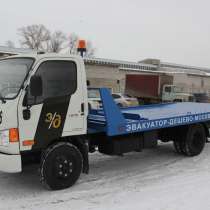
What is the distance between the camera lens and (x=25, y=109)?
189 inches

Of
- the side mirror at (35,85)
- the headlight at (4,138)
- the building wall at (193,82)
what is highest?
the side mirror at (35,85)

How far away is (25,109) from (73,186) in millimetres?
1647

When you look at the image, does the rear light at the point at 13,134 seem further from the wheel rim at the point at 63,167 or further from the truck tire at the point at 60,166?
the wheel rim at the point at 63,167

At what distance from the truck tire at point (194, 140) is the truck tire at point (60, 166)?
3.26 metres

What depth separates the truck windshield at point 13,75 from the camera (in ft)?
15.9

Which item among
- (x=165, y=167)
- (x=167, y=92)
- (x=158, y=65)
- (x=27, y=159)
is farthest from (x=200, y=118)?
(x=158, y=65)

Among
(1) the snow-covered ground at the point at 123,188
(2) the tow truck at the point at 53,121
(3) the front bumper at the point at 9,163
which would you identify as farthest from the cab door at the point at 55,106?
→ (1) the snow-covered ground at the point at 123,188

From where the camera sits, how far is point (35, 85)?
470cm

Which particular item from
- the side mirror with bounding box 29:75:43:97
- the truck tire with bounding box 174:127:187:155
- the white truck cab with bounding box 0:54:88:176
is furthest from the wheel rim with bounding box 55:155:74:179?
the truck tire with bounding box 174:127:187:155

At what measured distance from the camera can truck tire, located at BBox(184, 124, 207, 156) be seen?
770cm

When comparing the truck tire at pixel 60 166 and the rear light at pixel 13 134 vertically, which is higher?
the rear light at pixel 13 134

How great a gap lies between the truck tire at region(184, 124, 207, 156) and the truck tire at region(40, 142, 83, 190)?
326cm

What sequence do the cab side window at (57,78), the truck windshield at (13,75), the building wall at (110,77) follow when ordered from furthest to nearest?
the building wall at (110,77) < the cab side window at (57,78) < the truck windshield at (13,75)

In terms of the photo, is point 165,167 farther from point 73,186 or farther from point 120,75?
point 120,75
